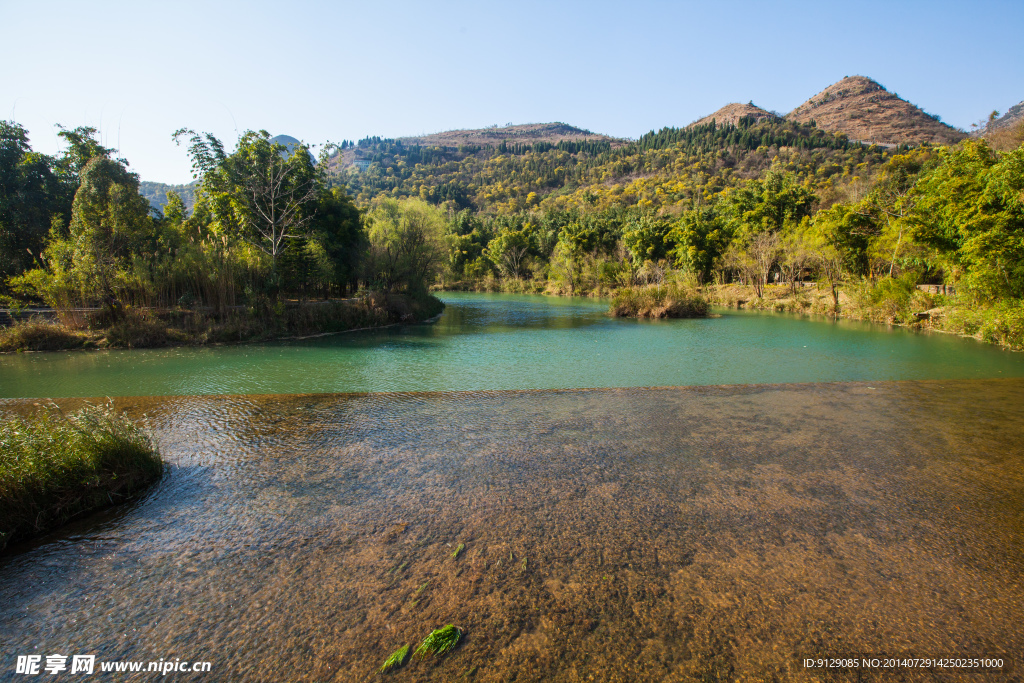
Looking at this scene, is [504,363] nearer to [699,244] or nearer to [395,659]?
[395,659]

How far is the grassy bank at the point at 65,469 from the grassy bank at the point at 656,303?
91.9ft

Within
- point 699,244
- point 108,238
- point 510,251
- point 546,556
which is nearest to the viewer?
point 546,556

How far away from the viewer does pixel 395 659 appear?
296 centimetres

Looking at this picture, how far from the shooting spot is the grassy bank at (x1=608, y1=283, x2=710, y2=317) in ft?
100.0

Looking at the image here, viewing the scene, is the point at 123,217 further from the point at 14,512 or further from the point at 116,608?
the point at 116,608

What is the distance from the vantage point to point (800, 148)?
378 ft

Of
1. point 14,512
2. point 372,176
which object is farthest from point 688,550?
point 372,176

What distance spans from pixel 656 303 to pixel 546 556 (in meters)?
28.3

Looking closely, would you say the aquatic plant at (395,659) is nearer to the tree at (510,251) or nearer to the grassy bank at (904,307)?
the grassy bank at (904,307)

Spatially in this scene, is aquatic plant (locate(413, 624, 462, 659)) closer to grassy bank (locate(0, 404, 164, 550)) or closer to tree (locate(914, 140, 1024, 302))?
grassy bank (locate(0, 404, 164, 550))

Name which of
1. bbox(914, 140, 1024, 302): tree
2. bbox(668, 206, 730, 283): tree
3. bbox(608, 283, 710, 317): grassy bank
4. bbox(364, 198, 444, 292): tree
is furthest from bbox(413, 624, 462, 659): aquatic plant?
bbox(668, 206, 730, 283): tree

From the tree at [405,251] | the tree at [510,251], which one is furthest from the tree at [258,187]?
the tree at [510,251]

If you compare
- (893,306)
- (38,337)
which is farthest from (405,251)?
(893,306)

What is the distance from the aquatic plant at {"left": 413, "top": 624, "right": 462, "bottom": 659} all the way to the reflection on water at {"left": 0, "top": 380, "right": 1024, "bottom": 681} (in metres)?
0.11
